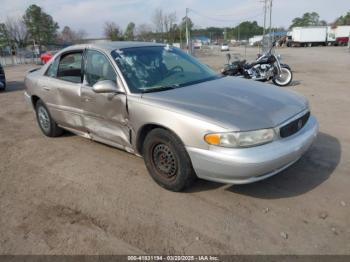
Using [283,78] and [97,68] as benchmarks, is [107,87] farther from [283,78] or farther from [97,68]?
[283,78]

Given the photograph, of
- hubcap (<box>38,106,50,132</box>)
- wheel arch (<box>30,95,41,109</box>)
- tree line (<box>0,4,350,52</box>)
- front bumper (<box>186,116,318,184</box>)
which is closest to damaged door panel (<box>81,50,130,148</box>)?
front bumper (<box>186,116,318,184</box>)

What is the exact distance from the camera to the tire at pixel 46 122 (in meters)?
5.29

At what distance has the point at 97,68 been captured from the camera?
13.4 ft

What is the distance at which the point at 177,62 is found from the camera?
14.2 feet

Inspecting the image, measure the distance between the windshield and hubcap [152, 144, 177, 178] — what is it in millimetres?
713

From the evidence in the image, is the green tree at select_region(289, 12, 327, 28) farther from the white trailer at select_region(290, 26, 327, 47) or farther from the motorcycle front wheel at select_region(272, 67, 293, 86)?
the motorcycle front wheel at select_region(272, 67, 293, 86)

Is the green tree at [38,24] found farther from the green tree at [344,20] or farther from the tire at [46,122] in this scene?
the green tree at [344,20]

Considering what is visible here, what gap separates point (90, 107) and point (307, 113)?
2738mm

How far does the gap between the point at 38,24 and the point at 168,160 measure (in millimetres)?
79692

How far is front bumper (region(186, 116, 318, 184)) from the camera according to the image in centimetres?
284

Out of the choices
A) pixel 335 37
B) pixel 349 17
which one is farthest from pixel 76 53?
pixel 349 17

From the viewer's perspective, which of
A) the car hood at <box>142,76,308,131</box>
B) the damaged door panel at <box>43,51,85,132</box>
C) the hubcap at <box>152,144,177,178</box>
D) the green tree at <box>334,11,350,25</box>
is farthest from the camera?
the green tree at <box>334,11,350,25</box>

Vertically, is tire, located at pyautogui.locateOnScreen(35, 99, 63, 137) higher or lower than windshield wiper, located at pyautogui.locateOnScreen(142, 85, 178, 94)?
lower

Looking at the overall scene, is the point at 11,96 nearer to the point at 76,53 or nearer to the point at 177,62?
the point at 76,53
